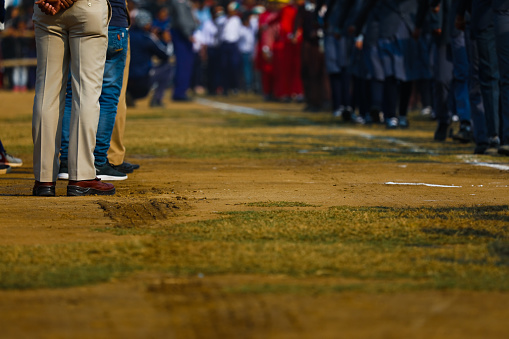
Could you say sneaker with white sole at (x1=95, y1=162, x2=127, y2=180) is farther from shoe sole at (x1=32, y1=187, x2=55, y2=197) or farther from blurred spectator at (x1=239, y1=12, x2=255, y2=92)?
blurred spectator at (x1=239, y1=12, x2=255, y2=92)

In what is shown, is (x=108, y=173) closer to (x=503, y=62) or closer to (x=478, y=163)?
(x=478, y=163)

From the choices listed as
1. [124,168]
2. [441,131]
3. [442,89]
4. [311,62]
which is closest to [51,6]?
[124,168]

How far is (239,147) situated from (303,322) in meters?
7.11

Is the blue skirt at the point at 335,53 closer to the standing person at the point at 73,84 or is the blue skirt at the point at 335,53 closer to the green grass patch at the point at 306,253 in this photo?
the standing person at the point at 73,84

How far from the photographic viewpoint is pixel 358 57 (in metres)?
14.9

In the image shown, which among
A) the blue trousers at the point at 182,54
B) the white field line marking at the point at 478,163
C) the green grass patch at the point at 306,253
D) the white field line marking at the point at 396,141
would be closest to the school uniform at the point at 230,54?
the blue trousers at the point at 182,54

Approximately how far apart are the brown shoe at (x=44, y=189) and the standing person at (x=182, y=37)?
53.3ft

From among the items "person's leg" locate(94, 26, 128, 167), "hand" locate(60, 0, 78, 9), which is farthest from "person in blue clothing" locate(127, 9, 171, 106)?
"hand" locate(60, 0, 78, 9)

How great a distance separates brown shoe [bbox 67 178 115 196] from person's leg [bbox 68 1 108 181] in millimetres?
36

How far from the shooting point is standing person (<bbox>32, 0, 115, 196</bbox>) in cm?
600

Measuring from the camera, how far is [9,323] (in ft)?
10.3

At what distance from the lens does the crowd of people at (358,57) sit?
905 centimetres

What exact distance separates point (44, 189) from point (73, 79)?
0.67m

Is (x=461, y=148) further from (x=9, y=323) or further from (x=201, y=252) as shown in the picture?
(x=9, y=323)
